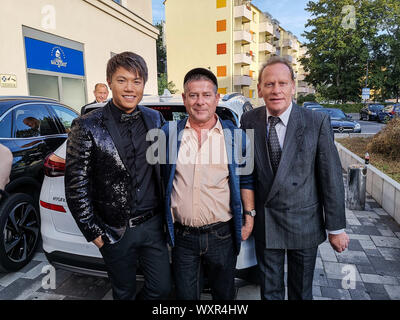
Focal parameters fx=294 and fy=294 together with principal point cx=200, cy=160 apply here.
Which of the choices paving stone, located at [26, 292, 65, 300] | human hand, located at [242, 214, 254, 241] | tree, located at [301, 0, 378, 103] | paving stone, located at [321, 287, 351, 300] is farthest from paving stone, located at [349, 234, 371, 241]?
tree, located at [301, 0, 378, 103]

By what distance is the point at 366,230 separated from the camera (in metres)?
4.42

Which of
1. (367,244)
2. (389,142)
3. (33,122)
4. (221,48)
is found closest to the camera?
(33,122)

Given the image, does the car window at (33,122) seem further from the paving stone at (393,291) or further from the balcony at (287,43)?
the balcony at (287,43)

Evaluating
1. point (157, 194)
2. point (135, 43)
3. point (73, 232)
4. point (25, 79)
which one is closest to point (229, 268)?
point (157, 194)

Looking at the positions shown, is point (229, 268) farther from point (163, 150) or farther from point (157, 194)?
point (163, 150)

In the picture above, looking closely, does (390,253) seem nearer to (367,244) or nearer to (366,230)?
(367,244)

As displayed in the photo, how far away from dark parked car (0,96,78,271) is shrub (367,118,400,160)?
761 cm

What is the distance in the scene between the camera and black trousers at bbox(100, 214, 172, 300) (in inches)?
75.7

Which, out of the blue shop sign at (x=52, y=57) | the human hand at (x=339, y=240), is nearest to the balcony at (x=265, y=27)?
the blue shop sign at (x=52, y=57)

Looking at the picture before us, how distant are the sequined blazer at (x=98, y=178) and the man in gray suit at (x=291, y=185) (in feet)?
3.09

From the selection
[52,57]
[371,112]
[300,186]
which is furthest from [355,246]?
[371,112]

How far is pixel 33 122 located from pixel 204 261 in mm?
3089

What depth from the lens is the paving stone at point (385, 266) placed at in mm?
3247
